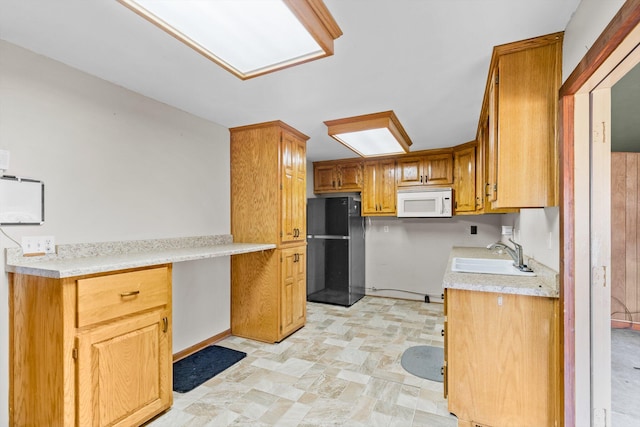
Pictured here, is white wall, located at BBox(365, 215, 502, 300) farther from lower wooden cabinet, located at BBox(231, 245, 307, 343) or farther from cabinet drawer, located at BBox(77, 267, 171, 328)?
cabinet drawer, located at BBox(77, 267, 171, 328)

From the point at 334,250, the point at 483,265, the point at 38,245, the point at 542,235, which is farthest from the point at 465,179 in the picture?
the point at 38,245

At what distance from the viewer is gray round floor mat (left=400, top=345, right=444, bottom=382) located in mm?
2348

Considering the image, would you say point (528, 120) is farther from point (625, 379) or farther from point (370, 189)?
point (370, 189)

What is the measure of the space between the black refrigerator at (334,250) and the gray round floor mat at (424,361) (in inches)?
61.4

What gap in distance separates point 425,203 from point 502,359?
267 cm

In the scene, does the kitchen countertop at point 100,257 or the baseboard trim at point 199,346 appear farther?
the baseboard trim at point 199,346

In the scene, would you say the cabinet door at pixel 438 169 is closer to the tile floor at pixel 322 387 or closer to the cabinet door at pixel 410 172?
the cabinet door at pixel 410 172

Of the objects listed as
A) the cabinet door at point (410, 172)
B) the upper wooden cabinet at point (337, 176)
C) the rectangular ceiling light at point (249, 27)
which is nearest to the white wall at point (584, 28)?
the rectangular ceiling light at point (249, 27)

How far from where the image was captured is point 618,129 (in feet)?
9.69

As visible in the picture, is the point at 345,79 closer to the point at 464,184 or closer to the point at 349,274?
the point at 464,184

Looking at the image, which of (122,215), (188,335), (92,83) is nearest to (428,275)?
(188,335)

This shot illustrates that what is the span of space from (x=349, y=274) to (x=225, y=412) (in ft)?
8.60

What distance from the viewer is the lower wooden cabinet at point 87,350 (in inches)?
57.1

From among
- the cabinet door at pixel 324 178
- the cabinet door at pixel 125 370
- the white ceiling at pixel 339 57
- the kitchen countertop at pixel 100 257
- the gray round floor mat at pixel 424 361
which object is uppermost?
the white ceiling at pixel 339 57
